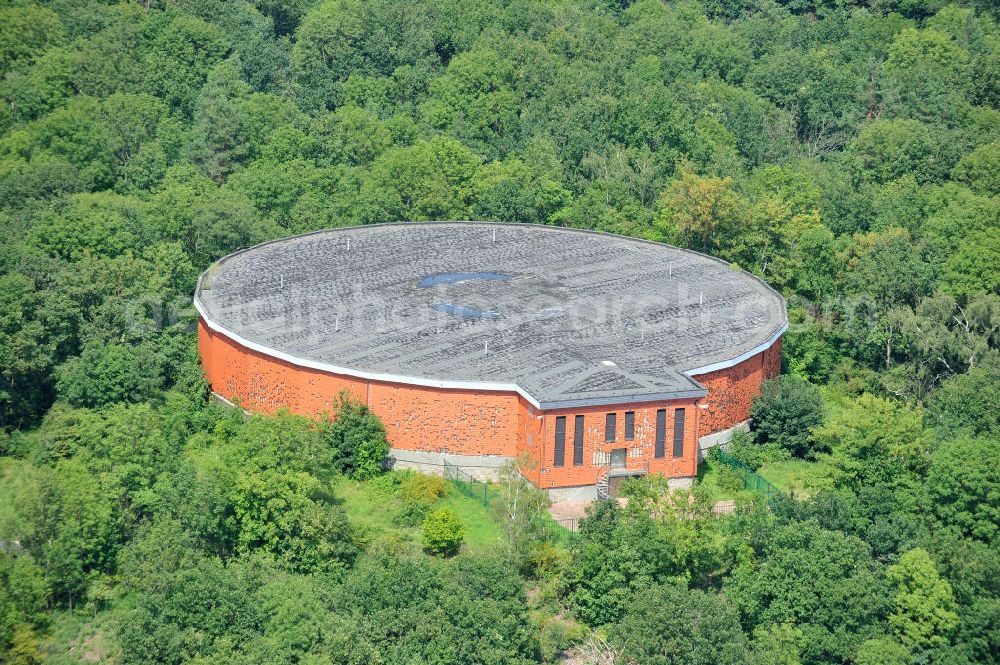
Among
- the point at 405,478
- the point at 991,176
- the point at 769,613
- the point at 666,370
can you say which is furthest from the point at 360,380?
→ the point at 991,176

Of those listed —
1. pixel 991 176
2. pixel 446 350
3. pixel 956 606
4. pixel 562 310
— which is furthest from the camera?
pixel 991 176

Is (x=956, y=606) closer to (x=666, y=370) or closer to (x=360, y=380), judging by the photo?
(x=666, y=370)

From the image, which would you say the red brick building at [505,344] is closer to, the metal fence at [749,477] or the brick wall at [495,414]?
the brick wall at [495,414]

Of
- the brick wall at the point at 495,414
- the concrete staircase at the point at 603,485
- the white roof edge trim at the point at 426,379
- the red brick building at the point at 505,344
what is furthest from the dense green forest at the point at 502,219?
the concrete staircase at the point at 603,485

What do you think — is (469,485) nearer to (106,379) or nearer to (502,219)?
(106,379)

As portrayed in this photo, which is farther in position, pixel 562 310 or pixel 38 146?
pixel 38 146

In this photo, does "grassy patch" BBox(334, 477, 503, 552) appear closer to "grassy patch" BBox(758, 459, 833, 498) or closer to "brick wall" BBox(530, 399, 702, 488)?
"brick wall" BBox(530, 399, 702, 488)
